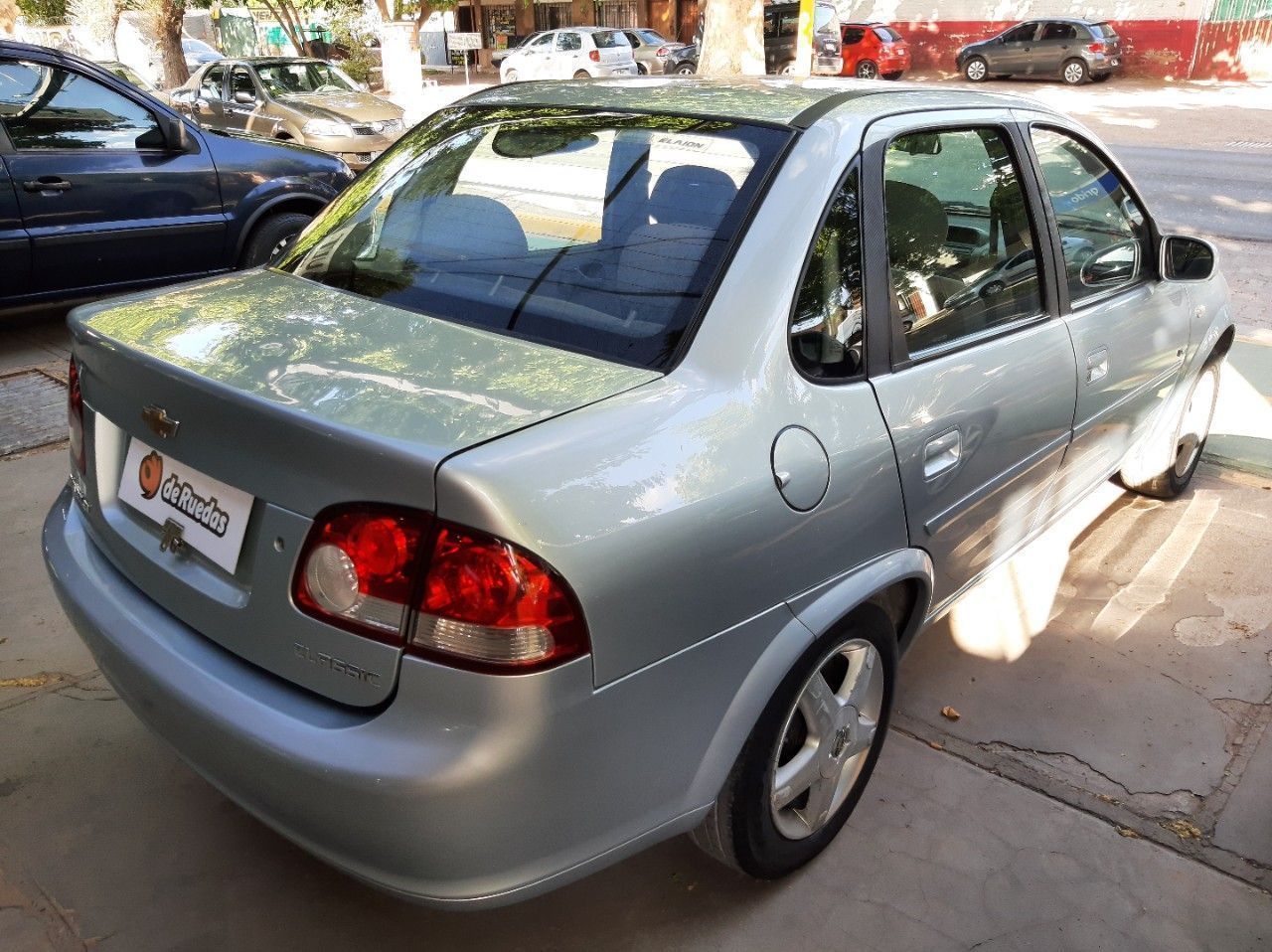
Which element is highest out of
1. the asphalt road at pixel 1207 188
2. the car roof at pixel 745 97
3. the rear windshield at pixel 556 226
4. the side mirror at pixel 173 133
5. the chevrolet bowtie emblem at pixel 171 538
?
the car roof at pixel 745 97

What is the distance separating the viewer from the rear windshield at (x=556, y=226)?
2.28 metres

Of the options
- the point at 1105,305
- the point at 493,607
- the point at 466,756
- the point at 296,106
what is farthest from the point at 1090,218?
the point at 296,106

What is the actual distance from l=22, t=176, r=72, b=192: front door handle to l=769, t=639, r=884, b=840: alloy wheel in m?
5.43

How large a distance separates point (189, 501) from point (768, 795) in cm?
129

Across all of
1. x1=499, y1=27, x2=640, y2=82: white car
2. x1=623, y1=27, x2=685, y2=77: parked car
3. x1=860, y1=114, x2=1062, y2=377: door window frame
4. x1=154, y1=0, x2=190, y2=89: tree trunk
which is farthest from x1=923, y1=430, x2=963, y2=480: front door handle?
x1=623, y1=27, x2=685, y2=77: parked car

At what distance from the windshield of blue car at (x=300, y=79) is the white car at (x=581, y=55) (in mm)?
11734

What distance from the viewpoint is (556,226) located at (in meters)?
2.64

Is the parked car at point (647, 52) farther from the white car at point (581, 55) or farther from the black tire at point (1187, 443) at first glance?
the black tire at point (1187, 443)

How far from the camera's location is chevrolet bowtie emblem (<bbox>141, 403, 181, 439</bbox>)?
2114 millimetres

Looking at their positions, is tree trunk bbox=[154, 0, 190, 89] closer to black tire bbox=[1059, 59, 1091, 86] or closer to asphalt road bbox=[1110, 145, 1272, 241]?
asphalt road bbox=[1110, 145, 1272, 241]

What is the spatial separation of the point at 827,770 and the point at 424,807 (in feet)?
3.60

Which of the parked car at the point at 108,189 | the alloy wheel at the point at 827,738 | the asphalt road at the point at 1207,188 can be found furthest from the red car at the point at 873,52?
the alloy wheel at the point at 827,738

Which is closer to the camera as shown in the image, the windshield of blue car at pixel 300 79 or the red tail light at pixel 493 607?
the red tail light at pixel 493 607

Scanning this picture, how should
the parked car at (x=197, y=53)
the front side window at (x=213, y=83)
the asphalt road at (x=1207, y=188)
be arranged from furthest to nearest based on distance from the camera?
the parked car at (x=197, y=53) < the front side window at (x=213, y=83) < the asphalt road at (x=1207, y=188)
